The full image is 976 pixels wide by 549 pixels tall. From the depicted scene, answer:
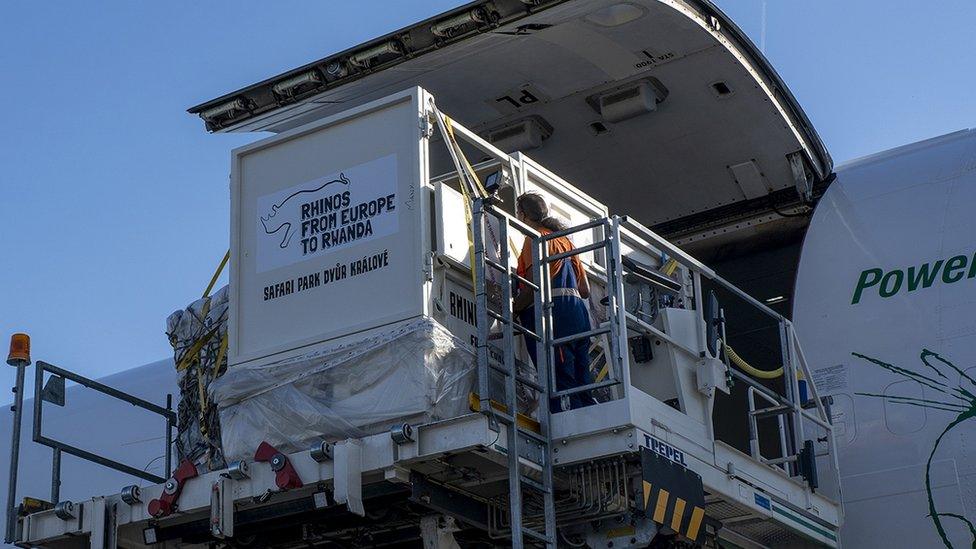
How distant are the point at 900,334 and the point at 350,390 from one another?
4.54 m

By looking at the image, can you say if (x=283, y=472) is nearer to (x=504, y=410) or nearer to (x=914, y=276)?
(x=504, y=410)

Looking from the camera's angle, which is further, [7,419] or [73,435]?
[7,419]

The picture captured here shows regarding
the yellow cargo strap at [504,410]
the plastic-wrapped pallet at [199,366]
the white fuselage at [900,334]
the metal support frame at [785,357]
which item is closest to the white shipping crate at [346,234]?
the yellow cargo strap at [504,410]

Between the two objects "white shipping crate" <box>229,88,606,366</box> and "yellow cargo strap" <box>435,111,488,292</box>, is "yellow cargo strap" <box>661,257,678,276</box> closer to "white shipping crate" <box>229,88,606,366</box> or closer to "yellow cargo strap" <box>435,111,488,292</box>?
"white shipping crate" <box>229,88,606,366</box>

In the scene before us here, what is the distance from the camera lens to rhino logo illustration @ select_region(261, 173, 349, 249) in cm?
876

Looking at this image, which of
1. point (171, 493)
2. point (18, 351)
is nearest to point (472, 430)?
point (171, 493)

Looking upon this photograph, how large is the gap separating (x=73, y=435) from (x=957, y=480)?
973 centimetres

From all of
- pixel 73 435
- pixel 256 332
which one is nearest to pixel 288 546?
pixel 256 332

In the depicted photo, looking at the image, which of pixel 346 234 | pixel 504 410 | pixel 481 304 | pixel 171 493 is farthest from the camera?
pixel 346 234

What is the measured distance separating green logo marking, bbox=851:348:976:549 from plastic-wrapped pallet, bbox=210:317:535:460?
331cm

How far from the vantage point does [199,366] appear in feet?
32.1

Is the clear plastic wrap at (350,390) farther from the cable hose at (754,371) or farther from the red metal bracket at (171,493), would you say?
the cable hose at (754,371)

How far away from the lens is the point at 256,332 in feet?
28.8

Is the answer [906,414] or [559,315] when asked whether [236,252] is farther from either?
[906,414]
